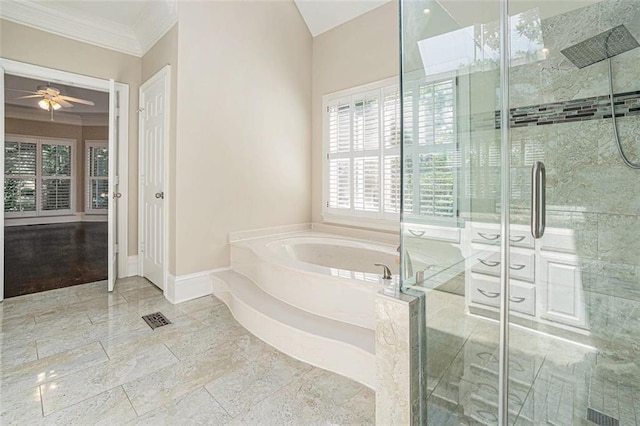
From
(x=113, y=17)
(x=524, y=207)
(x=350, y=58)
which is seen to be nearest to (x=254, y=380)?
(x=524, y=207)

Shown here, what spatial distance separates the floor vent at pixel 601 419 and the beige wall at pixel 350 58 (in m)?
2.99

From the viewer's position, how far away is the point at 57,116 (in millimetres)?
7574

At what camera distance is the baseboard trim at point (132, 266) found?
3705mm

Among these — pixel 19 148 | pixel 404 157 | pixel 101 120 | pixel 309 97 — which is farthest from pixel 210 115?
pixel 19 148

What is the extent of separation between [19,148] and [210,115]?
7.38 meters

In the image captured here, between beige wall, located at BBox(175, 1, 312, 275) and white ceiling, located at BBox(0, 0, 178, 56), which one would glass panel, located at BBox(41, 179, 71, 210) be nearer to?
white ceiling, located at BBox(0, 0, 178, 56)

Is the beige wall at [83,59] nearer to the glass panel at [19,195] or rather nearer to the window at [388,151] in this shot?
the window at [388,151]

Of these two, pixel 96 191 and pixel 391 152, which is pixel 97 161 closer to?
pixel 96 191

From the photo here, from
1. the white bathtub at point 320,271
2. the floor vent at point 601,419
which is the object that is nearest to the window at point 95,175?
the white bathtub at point 320,271

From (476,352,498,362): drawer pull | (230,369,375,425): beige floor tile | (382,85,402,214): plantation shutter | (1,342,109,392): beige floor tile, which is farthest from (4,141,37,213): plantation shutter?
(476,352,498,362): drawer pull

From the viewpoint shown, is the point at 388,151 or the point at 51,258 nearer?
the point at 388,151

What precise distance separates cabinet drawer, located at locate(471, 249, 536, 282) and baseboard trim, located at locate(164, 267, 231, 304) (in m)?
2.47

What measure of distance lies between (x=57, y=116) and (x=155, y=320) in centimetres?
780

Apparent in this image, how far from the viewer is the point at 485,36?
6.72 feet
